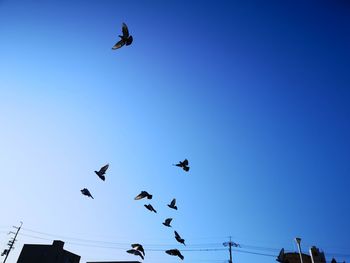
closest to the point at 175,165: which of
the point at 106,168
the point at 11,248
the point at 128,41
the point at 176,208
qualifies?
the point at 176,208

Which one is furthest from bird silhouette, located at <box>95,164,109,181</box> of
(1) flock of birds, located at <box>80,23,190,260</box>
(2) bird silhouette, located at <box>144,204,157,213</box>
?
(2) bird silhouette, located at <box>144,204,157,213</box>

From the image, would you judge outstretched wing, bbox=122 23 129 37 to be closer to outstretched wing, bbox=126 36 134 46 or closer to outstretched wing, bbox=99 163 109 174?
outstretched wing, bbox=126 36 134 46

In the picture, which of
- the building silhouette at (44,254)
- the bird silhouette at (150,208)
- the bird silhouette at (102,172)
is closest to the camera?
the bird silhouette at (102,172)

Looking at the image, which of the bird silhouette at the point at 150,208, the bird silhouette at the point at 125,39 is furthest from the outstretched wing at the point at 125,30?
the bird silhouette at the point at 150,208

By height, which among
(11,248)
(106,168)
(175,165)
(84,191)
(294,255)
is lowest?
(84,191)

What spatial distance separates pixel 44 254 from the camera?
36.4 m

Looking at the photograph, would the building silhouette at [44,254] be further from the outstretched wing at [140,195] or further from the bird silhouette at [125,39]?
the bird silhouette at [125,39]

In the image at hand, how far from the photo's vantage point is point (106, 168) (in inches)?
476

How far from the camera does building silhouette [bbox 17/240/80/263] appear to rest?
3622cm

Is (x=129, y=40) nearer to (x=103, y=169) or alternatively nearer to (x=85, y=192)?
(x=103, y=169)

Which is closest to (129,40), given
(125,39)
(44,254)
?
(125,39)

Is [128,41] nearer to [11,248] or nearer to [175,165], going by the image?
[175,165]

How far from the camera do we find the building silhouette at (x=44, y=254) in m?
36.2

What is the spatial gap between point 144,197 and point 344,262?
163ft
